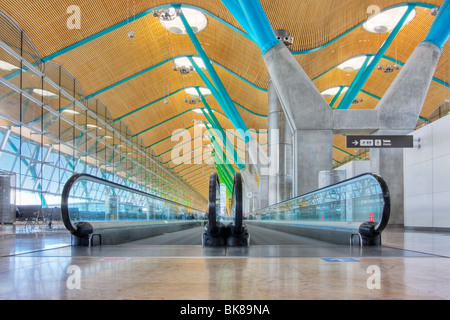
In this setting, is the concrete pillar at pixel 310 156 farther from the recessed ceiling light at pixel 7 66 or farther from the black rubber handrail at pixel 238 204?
the recessed ceiling light at pixel 7 66

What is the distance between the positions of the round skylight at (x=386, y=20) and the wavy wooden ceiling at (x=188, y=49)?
0.62 metres

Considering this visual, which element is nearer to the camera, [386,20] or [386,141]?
[386,141]

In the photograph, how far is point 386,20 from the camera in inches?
1054

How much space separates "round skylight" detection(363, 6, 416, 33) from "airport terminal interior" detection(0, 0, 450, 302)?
24 centimetres

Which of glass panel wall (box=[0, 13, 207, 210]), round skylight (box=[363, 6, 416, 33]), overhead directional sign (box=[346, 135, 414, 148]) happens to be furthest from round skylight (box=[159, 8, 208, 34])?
overhead directional sign (box=[346, 135, 414, 148])

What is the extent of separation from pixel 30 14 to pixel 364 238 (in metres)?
18.3

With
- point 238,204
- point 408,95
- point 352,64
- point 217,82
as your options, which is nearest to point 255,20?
point 408,95

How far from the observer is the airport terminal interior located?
12.7 ft

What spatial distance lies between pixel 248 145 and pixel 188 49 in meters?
9.57

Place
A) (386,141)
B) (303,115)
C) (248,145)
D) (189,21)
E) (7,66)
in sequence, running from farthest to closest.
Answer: (248,145)
(189,21)
(7,66)
(303,115)
(386,141)

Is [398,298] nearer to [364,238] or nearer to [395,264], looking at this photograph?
[395,264]

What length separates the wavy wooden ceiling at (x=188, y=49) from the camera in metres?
21.4

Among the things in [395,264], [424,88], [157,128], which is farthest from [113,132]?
[395,264]

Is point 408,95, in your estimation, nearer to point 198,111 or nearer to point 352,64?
point 352,64
